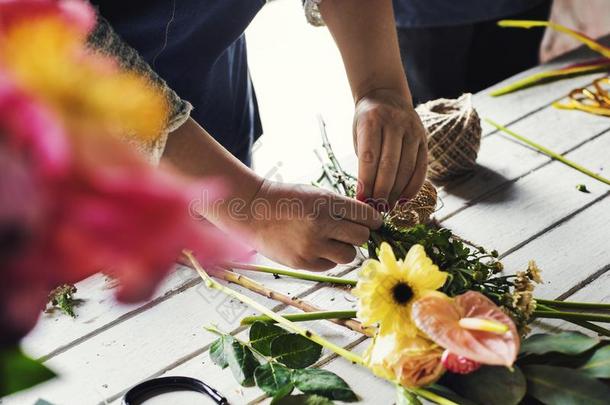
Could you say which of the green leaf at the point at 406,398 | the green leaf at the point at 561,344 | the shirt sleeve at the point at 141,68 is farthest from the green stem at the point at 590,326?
the shirt sleeve at the point at 141,68

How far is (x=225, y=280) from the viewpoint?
90 cm

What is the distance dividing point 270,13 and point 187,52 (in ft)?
7.57

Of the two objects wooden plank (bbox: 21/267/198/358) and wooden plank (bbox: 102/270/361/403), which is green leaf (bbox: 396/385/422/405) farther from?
wooden plank (bbox: 21/267/198/358)

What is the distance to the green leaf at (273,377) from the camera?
689 millimetres

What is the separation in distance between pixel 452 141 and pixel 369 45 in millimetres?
191

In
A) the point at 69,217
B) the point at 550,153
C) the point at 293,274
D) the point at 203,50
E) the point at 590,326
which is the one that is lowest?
the point at 590,326

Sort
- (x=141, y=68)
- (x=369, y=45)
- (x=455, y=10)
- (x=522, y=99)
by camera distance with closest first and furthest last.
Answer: (x=141, y=68), (x=369, y=45), (x=522, y=99), (x=455, y=10)

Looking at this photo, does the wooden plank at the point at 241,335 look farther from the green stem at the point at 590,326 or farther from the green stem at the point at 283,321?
the green stem at the point at 590,326

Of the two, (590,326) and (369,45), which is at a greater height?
(369,45)

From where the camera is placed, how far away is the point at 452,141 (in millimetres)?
1032

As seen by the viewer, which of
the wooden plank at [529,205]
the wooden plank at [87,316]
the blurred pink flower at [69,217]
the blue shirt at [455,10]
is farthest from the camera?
the blue shirt at [455,10]

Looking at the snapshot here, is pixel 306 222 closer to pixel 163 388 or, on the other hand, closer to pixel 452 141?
pixel 163 388

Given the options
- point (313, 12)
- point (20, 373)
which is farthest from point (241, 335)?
point (20, 373)

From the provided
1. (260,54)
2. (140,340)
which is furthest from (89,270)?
(260,54)
